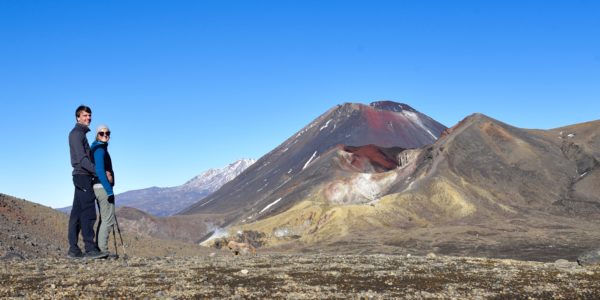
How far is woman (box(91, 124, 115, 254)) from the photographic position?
12818mm

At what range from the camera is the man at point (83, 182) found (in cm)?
1277

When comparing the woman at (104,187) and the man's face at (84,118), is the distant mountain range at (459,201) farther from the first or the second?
the man's face at (84,118)

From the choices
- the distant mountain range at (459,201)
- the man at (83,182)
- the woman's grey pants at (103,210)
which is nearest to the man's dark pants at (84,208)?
the man at (83,182)

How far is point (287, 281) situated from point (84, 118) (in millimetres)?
6016

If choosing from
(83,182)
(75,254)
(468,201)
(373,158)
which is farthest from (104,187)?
(373,158)

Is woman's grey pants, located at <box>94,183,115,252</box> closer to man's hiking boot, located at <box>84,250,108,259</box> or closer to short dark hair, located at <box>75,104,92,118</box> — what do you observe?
man's hiking boot, located at <box>84,250,108,259</box>

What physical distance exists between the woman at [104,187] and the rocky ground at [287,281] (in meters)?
0.70

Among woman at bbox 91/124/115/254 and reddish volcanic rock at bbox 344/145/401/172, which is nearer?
woman at bbox 91/124/115/254

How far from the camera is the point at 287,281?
10.3 metres

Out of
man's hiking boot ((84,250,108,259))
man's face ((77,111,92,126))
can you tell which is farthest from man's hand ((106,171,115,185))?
man's hiking boot ((84,250,108,259))

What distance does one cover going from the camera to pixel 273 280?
410 inches

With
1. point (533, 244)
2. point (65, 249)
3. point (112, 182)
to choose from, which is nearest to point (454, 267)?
point (112, 182)

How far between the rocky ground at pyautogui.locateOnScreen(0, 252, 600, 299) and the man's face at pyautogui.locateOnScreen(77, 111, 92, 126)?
3003 millimetres

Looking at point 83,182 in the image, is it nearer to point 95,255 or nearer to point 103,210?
point 103,210
